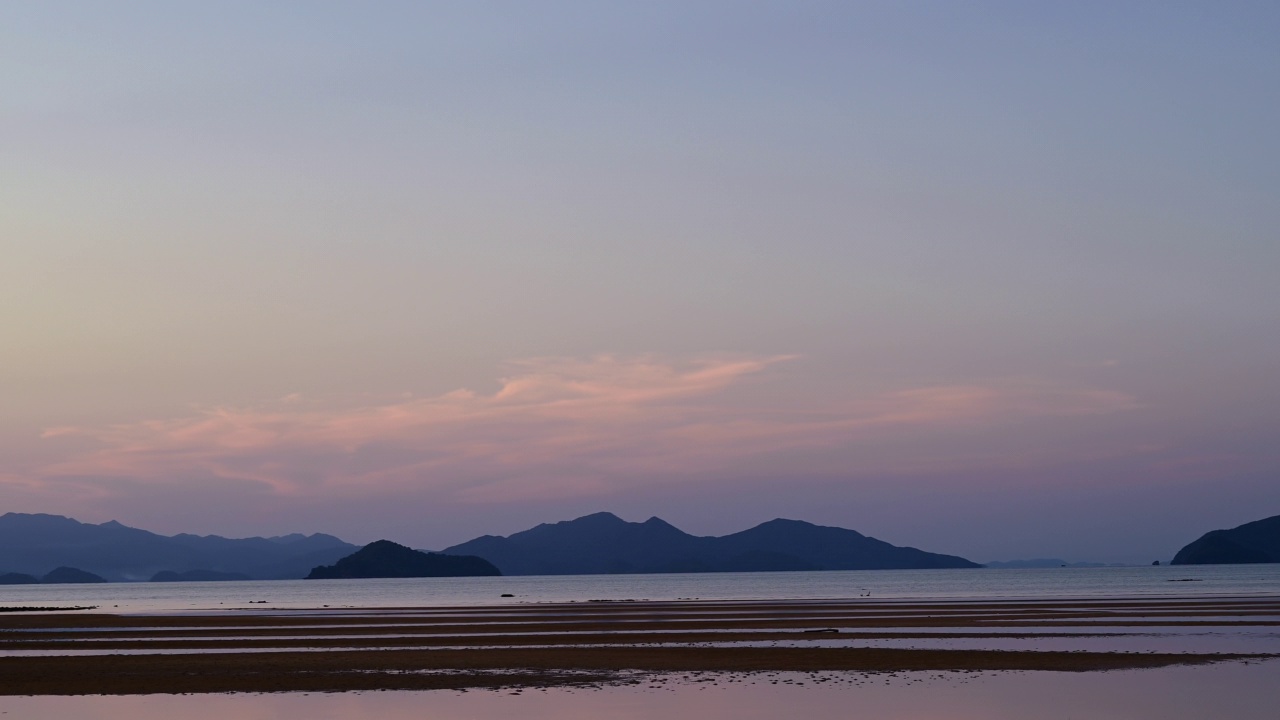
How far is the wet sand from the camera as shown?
35.1 m

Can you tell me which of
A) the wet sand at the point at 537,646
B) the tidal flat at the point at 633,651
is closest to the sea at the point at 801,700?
the tidal flat at the point at 633,651

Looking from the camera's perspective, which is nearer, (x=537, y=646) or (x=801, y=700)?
(x=801, y=700)

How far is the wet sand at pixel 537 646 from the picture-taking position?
3512cm

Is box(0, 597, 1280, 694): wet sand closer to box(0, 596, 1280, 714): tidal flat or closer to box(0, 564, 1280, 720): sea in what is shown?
box(0, 596, 1280, 714): tidal flat

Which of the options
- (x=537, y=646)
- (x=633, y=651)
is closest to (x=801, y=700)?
(x=633, y=651)

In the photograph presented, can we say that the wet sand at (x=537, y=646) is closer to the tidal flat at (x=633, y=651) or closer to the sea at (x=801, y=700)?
the tidal flat at (x=633, y=651)

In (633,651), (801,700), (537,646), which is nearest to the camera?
(801,700)

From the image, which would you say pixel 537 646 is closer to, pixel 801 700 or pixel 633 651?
pixel 633 651

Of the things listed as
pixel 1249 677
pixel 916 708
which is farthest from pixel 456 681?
pixel 1249 677

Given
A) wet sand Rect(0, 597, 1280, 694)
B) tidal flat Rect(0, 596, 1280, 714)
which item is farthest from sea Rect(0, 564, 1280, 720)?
wet sand Rect(0, 597, 1280, 694)

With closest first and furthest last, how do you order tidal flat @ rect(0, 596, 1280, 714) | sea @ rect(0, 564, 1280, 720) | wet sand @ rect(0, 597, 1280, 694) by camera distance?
sea @ rect(0, 564, 1280, 720) < tidal flat @ rect(0, 596, 1280, 714) < wet sand @ rect(0, 597, 1280, 694)

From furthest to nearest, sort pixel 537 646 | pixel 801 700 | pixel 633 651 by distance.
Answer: pixel 537 646
pixel 633 651
pixel 801 700

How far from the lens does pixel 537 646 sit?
1890 inches

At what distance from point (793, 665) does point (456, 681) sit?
9980mm
